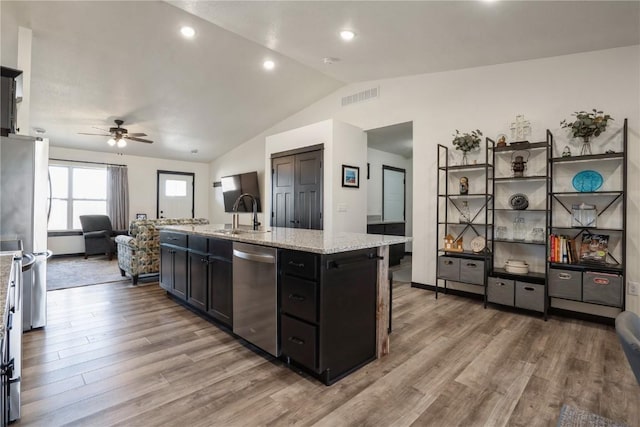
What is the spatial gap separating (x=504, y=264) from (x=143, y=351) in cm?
400

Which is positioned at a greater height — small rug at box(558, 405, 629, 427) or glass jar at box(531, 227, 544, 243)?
glass jar at box(531, 227, 544, 243)

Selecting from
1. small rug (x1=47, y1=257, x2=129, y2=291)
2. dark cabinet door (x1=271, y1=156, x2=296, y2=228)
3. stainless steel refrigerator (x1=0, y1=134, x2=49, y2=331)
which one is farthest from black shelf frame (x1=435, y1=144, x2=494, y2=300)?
small rug (x1=47, y1=257, x2=129, y2=291)

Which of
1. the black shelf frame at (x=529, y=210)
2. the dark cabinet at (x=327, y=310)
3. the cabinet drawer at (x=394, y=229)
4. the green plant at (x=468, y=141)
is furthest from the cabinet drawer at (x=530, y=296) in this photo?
the cabinet drawer at (x=394, y=229)

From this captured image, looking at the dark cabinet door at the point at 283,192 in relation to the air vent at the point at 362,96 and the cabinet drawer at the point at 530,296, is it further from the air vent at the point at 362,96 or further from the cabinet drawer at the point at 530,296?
the cabinet drawer at the point at 530,296

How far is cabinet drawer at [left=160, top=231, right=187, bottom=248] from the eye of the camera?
3.56m

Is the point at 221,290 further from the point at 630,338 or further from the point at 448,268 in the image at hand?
the point at 448,268

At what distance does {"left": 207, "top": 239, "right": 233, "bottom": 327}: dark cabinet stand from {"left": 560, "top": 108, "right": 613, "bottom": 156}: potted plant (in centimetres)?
361

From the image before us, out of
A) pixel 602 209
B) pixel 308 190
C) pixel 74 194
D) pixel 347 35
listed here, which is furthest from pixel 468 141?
pixel 74 194

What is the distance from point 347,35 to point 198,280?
313 cm

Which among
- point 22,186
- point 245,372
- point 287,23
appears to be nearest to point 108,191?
point 22,186

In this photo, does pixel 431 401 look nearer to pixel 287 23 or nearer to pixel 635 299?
pixel 635 299

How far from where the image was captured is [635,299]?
125 inches

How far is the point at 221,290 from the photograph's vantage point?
2936 mm

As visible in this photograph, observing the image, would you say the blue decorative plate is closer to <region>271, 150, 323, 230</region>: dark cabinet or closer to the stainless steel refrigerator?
<region>271, 150, 323, 230</region>: dark cabinet
